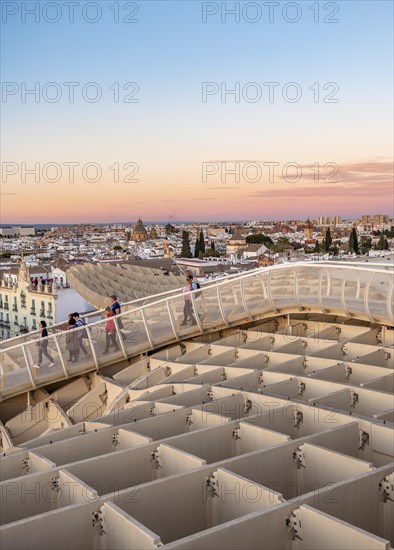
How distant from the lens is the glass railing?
1606 cm

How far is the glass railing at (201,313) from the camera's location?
16.1 m

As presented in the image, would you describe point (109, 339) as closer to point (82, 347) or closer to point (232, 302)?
point (82, 347)

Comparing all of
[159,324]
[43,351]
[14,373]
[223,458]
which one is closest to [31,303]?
[159,324]

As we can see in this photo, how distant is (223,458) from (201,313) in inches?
327

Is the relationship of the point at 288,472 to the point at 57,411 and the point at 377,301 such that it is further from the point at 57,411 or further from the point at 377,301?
the point at 57,411

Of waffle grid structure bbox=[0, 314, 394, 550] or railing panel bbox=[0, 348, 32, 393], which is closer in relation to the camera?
waffle grid structure bbox=[0, 314, 394, 550]

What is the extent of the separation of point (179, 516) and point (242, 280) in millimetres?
10564

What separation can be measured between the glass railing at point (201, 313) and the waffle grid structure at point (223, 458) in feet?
3.02

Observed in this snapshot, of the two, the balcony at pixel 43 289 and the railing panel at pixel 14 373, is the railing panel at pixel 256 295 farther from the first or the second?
the balcony at pixel 43 289

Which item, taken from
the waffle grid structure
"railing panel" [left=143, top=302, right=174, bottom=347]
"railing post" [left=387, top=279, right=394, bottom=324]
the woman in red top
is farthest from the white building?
"railing post" [left=387, top=279, right=394, bottom=324]

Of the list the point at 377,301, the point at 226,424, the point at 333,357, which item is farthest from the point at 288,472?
the point at 377,301

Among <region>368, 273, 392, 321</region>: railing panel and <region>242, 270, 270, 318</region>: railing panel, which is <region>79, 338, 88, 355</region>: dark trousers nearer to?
<region>242, 270, 270, 318</region>: railing panel

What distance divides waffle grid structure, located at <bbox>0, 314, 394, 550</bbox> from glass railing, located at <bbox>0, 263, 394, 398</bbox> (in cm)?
92

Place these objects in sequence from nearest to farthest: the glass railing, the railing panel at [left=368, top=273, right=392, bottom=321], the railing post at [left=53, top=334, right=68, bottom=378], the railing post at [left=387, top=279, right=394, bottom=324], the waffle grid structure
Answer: the waffle grid structure, the railing post at [left=387, top=279, right=394, bottom=324], the railing panel at [left=368, top=273, right=392, bottom=321], the glass railing, the railing post at [left=53, top=334, right=68, bottom=378]
